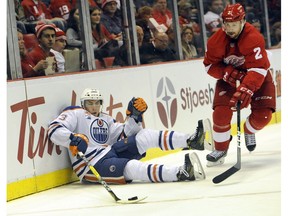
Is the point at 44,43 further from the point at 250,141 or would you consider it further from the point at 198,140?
the point at 250,141

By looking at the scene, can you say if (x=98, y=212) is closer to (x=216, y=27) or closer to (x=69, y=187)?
(x=69, y=187)

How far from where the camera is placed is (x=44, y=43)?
6.07 m

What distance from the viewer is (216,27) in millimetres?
9055

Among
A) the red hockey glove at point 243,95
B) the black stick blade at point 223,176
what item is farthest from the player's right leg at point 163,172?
the red hockey glove at point 243,95

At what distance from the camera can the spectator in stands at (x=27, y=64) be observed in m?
5.67

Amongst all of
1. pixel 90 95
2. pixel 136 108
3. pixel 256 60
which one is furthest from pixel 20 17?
pixel 256 60

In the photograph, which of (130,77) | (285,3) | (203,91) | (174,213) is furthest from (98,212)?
(203,91)

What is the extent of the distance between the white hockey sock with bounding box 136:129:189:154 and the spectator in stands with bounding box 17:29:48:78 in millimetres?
895

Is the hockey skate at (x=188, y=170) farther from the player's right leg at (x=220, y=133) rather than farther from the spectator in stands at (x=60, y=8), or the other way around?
the spectator in stands at (x=60, y=8)

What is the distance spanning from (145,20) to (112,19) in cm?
58

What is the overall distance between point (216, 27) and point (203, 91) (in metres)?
1.23

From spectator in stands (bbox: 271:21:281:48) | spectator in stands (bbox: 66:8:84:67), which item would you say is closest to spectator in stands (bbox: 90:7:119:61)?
spectator in stands (bbox: 66:8:84:67)

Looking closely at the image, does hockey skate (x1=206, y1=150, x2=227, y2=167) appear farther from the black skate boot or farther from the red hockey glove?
the red hockey glove

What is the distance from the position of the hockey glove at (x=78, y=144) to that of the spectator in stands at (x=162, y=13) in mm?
2787
